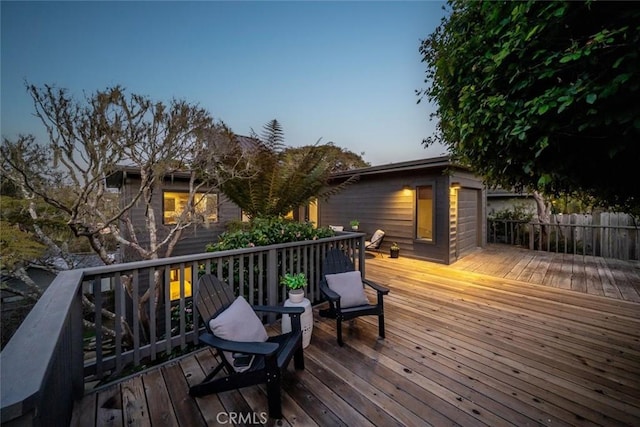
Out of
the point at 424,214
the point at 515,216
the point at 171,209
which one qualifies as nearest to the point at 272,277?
the point at 171,209

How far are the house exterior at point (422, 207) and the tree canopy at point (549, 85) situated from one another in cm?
390

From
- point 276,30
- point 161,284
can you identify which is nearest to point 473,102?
point 276,30

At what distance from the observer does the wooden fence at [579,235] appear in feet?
19.1

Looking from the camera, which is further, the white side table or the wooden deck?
the white side table

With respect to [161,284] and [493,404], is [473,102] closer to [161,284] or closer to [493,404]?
[493,404]

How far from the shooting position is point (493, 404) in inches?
71.6

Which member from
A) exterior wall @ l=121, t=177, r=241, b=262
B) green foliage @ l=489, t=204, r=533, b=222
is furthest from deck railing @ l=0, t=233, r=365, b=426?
green foliage @ l=489, t=204, r=533, b=222

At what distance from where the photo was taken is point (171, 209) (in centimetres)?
764

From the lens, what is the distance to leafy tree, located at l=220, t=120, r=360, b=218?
367 cm

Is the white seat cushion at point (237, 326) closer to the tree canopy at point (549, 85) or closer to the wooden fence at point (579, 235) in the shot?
the tree canopy at point (549, 85)

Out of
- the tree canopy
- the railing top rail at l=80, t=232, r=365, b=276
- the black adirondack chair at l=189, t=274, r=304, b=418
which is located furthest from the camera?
the railing top rail at l=80, t=232, r=365, b=276

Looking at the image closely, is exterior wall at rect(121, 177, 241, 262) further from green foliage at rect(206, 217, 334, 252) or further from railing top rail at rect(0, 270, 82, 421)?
railing top rail at rect(0, 270, 82, 421)

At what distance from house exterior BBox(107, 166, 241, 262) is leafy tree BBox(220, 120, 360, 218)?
9.19 feet

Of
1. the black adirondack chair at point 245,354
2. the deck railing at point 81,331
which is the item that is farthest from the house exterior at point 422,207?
the black adirondack chair at point 245,354
